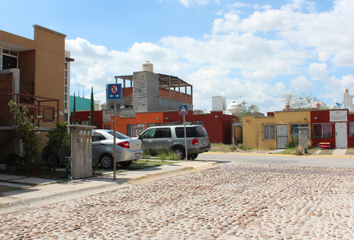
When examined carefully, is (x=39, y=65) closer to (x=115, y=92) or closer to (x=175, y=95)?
(x=115, y=92)

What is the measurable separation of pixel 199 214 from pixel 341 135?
26.5 m

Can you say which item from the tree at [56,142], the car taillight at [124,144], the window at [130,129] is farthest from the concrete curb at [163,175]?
the window at [130,129]

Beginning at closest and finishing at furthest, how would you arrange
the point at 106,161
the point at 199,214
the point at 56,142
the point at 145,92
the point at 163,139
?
the point at 199,214, the point at 56,142, the point at 106,161, the point at 163,139, the point at 145,92

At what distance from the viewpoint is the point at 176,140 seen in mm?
17297

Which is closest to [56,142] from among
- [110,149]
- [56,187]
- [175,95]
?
[110,149]

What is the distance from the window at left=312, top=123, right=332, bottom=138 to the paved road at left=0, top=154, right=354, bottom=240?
21.3 meters

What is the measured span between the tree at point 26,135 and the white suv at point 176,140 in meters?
7.46

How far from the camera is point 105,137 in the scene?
13234mm

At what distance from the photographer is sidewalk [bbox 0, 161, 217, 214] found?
692 centimetres

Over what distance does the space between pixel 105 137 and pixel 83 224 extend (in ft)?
26.6

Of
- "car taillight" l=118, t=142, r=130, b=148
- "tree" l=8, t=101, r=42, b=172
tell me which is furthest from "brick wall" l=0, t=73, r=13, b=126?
"car taillight" l=118, t=142, r=130, b=148

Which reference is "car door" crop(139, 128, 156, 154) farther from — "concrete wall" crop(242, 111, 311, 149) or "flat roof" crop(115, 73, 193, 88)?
"flat roof" crop(115, 73, 193, 88)

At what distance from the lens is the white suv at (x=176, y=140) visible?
1697cm

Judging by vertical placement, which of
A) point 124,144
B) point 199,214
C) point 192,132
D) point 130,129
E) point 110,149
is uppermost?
point 130,129
